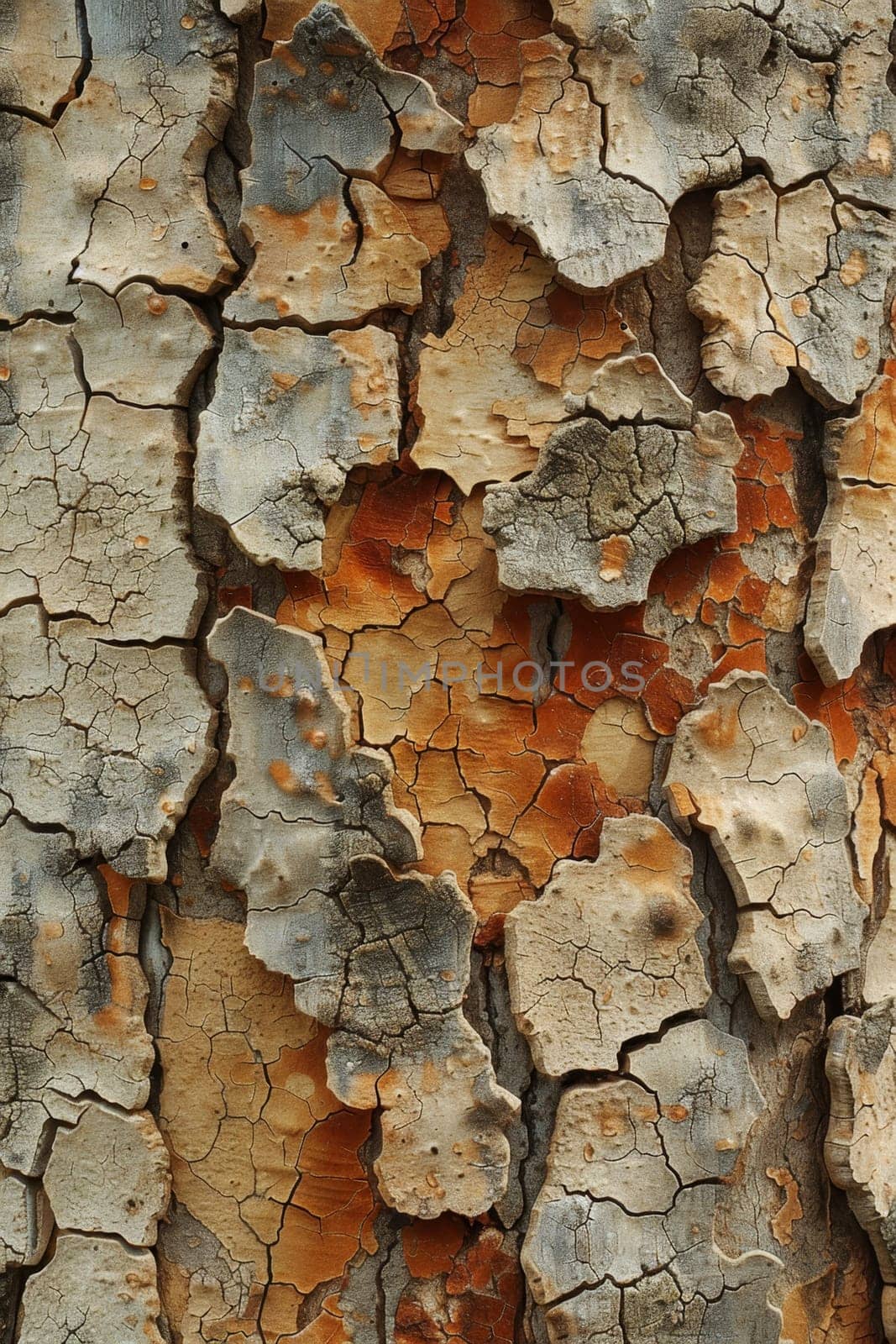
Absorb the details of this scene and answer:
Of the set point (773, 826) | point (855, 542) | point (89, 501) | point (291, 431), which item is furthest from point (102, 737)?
point (855, 542)

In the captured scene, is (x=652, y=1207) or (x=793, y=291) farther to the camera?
(x=793, y=291)

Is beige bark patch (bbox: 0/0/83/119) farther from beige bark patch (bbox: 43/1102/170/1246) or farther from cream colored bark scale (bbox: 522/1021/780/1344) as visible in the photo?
cream colored bark scale (bbox: 522/1021/780/1344)

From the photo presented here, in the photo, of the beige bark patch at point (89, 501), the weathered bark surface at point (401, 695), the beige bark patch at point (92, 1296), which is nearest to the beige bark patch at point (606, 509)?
the weathered bark surface at point (401, 695)

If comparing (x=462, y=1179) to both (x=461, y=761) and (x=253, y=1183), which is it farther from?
(x=461, y=761)

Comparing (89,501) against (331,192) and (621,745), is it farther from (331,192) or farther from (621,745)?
(621,745)

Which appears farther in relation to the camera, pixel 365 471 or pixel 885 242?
pixel 885 242

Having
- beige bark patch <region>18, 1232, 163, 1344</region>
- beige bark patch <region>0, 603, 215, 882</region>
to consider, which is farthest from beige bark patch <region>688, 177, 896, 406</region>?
beige bark patch <region>18, 1232, 163, 1344</region>

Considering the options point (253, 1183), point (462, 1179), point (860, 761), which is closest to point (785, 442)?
point (860, 761)

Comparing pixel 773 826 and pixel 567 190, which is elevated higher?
pixel 567 190
